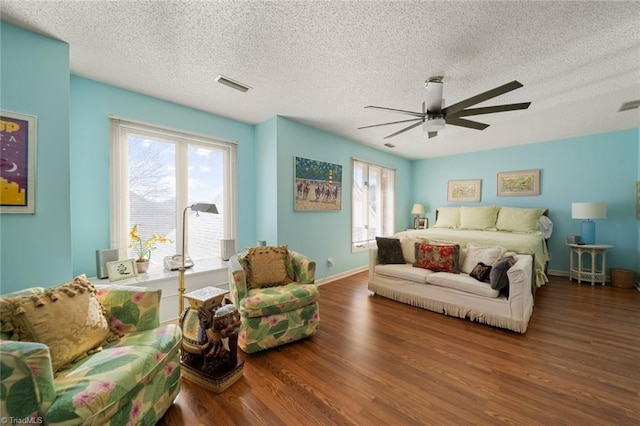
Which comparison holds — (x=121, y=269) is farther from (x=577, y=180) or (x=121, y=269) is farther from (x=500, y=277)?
(x=577, y=180)

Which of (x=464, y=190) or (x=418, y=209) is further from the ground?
(x=464, y=190)

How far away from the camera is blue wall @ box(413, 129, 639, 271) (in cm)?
396

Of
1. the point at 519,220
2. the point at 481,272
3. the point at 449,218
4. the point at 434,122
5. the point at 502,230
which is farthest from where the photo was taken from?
the point at 449,218

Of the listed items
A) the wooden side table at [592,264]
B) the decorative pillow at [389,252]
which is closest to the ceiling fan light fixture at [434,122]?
the decorative pillow at [389,252]

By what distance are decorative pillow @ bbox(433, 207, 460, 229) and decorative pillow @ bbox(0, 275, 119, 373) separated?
217 inches

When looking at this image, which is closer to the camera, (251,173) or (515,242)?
(515,242)

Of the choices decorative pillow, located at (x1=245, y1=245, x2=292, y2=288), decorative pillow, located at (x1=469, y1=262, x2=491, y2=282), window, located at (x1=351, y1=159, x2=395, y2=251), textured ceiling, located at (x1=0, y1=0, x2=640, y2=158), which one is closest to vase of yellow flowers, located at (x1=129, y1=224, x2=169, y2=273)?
decorative pillow, located at (x1=245, y1=245, x2=292, y2=288)

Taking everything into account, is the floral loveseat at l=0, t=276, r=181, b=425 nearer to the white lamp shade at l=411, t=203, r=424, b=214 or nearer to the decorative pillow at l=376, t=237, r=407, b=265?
the decorative pillow at l=376, t=237, r=407, b=265

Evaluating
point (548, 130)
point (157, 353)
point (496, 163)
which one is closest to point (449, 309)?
point (157, 353)

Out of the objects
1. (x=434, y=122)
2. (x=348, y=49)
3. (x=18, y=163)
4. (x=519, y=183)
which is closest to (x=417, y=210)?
(x=519, y=183)

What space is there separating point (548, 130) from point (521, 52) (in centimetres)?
290

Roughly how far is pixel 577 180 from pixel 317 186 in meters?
4.70

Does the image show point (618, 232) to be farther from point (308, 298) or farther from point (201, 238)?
point (201, 238)

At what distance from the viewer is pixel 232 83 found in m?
2.51
